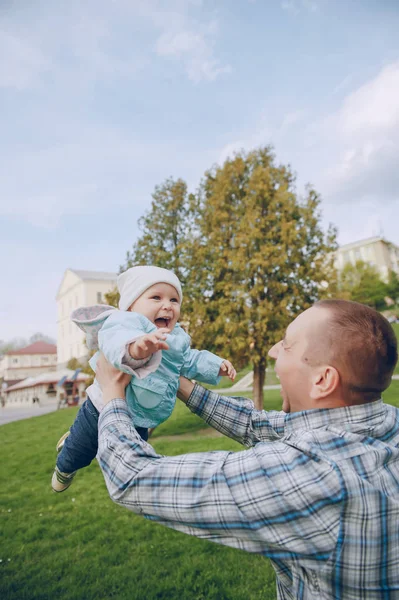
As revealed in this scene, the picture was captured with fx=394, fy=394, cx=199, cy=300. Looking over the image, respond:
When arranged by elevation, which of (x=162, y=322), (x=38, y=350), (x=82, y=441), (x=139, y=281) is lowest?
(x=82, y=441)

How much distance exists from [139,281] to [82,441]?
1.12 m

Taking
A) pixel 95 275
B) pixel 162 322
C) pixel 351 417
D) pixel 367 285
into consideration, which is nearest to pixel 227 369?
pixel 162 322

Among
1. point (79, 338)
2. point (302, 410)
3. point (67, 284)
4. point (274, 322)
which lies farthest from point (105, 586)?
point (67, 284)

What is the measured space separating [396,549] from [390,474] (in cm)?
27

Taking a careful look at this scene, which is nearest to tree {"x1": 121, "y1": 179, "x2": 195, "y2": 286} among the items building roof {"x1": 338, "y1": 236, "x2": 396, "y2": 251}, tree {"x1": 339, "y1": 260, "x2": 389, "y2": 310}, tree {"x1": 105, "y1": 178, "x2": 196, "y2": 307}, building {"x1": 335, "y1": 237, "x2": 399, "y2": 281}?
tree {"x1": 105, "y1": 178, "x2": 196, "y2": 307}

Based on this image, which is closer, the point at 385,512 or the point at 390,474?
the point at 385,512

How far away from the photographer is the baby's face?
8.96 ft

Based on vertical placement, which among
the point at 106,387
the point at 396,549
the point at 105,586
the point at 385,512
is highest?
the point at 106,387

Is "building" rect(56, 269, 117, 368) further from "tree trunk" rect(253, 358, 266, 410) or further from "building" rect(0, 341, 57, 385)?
"tree trunk" rect(253, 358, 266, 410)

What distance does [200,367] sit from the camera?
282cm

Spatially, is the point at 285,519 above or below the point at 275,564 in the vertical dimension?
above

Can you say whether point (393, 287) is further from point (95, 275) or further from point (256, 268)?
point (256, 268)

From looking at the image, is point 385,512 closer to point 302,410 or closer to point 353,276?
point 302,410

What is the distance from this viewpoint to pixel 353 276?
55719 mm
